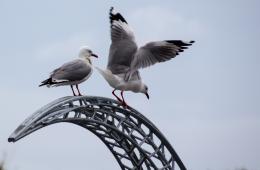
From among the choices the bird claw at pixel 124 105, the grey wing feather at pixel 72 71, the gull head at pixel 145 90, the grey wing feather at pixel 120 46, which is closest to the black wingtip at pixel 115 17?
the grey wing feather at pixel 120 46

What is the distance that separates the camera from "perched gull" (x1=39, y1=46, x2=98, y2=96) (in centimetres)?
1337

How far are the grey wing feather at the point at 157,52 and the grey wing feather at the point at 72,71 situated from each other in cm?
146

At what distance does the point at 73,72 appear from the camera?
13695 millimetres

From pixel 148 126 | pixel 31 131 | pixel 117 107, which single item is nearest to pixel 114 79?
pixel 117 107

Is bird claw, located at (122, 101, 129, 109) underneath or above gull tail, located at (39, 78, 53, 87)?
underneath

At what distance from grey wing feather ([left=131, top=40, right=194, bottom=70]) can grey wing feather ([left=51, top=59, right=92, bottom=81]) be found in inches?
57.4

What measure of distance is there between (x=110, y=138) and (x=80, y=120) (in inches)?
71.7

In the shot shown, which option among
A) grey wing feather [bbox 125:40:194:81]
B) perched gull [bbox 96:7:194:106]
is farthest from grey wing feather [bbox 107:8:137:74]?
grey wing feather [bbox 125:40:194:81]

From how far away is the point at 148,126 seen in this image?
16047 mm

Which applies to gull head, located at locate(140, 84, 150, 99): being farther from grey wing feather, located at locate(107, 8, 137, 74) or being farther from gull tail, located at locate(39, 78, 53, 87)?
gull tail, located at locate(39, 78, 53, 87)

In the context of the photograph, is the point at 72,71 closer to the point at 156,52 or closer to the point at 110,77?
the point at 110,77

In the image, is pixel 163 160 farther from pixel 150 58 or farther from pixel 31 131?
pixel 31 131

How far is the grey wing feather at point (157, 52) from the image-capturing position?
49.9 ft

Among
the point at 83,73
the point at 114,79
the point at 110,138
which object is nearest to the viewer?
the point at 83,73
